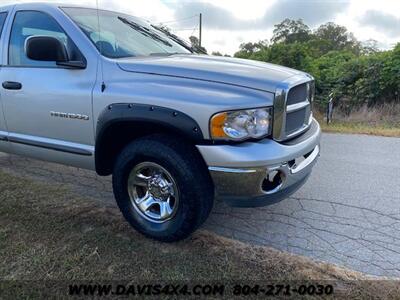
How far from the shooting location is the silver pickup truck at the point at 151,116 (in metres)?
2.78

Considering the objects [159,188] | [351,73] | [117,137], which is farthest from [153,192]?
[351,73]

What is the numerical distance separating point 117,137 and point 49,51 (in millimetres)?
920

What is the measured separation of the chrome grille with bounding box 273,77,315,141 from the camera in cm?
285

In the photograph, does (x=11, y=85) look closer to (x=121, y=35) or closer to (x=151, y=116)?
(x=121, y=35)

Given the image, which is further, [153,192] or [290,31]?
[290,31]

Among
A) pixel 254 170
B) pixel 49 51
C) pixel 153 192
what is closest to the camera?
pixel 254 170

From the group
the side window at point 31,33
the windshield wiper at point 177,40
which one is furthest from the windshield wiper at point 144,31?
the side window at point 31,33

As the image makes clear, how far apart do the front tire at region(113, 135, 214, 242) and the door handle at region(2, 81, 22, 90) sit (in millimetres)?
1335

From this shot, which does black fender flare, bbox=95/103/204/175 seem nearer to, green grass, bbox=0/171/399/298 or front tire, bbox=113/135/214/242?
front tire, bbox=113/135/214/242

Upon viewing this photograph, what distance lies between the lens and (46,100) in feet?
11.5

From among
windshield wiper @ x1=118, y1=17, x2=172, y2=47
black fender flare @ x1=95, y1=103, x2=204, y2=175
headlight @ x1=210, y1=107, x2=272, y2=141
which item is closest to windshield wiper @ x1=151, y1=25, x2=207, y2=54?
windshield wiper @ x1=118, y1=17, x2=172, y2=47

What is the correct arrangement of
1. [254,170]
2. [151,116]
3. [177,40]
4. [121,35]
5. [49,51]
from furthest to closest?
[177,40] → [121,35] → [49,51] → [151,116] → [254,170]

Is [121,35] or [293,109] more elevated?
[121,35]

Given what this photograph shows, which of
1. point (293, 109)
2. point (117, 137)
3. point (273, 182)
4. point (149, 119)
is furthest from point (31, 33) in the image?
point (273, 182)
